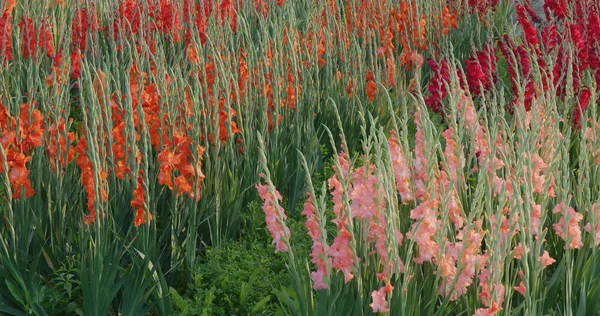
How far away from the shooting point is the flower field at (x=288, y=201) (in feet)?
7.03

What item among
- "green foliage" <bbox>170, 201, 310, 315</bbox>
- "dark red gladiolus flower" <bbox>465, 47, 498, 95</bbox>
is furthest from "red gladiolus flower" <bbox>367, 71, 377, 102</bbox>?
"green foliage" <bbox>170, 201, 310, 315</bbox>

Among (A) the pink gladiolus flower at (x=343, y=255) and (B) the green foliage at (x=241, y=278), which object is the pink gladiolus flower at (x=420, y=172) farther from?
(B) the green foliage at (x=241, y=278)

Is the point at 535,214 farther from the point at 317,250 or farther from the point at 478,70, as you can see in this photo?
the point at 478,70

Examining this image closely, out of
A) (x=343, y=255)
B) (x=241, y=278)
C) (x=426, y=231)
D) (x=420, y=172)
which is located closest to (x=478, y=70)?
(x=241, y=278)

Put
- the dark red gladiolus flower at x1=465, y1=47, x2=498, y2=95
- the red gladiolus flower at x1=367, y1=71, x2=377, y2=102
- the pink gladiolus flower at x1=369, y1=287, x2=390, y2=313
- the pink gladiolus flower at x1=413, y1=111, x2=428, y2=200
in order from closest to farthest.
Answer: the pink gladiolus flower at x1=369, y1=287, x2=390, y2=313 < the pink gladiolus flower at x1=413, y1=111, x2=428, y2=200 < the dark red gladiolus flower at x1=465, y1=47, x2=498, y2=95 < the red gladiolus flower at x1=367, y1=71, x2=377, y2=102

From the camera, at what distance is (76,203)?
3.41 metres

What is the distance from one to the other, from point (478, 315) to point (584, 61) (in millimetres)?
2760

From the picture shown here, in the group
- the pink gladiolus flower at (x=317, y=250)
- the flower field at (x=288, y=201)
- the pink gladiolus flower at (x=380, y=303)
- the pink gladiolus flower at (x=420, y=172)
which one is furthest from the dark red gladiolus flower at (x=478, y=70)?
the pink gladiolus flower at (x=380, y=303)

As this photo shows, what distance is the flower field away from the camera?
2143 millimetres

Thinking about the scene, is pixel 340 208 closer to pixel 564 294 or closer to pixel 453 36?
pixel 564 294

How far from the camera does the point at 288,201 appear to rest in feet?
→ 13.0

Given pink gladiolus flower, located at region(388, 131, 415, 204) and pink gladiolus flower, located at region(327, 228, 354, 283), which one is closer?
pink gladiolus flower, located at region(327, 228, 354, 283)

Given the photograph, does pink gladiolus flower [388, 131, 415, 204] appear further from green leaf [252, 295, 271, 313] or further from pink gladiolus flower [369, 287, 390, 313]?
green leaf [252, 295, 271, 313]

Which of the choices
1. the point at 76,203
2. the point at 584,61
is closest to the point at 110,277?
the point at 76,203
